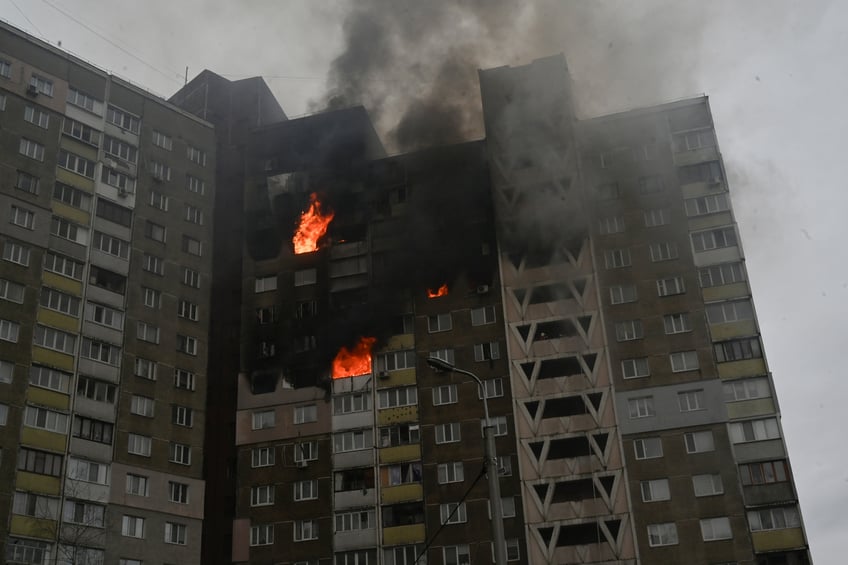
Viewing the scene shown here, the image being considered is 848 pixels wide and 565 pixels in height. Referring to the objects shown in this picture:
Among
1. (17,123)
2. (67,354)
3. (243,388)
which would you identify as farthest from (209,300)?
(17,123)

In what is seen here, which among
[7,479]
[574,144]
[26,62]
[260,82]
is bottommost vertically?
[7,479]

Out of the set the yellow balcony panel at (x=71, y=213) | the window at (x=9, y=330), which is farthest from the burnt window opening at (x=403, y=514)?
the yellow balcony panel at (x=71, y=213)

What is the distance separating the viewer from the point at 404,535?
67.4 metres

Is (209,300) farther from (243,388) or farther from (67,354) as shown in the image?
(67,354)

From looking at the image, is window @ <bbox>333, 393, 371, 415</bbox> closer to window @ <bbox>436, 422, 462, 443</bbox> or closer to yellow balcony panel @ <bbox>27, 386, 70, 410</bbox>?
window @ <bbox>436, 422, 462, 443</bbox>

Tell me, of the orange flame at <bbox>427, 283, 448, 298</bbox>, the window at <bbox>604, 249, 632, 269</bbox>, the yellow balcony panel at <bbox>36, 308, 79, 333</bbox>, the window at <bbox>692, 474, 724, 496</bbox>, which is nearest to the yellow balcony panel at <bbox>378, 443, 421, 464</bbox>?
the orange flame at <bbox>427, 283, 448, 298</bbox>

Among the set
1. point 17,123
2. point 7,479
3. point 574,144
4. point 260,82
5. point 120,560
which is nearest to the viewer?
point 7,479

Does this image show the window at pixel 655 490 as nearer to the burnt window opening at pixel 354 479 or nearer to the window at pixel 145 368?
the burnt window opening at pixel 354 479

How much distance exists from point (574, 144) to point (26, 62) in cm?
4425

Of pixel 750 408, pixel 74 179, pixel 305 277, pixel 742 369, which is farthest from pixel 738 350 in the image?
pixel 74 179

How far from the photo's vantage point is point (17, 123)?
6938 cm

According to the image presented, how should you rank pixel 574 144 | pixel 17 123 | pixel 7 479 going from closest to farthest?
pixel 7 479 → pixel 17 123 → pixel 574 144

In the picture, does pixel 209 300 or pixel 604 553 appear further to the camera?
pixel 209 300

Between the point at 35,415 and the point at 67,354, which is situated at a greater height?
the point at 67,354
